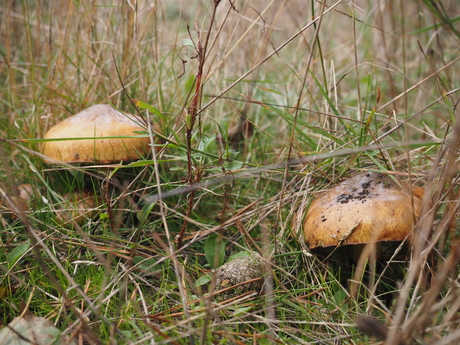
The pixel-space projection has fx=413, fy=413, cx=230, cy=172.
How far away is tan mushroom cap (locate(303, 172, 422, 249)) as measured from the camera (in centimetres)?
137

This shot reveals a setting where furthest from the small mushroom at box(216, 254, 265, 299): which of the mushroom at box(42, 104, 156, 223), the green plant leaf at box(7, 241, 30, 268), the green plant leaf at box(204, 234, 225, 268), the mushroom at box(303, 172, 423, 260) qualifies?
the green plant leaf at box(7, 241, 30, 268)

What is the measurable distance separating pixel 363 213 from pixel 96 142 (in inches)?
42.6

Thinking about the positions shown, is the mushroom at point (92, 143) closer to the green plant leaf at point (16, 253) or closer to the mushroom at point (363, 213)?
the green plant leaf at point (16, 253)

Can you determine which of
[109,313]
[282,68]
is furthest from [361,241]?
[282,68]

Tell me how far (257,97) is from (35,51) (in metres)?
1.51

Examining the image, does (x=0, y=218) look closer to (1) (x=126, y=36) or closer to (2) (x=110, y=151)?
(2) (x=110, y=151)

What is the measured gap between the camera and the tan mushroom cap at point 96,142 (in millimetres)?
1714

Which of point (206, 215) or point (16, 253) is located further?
point (206, 215)

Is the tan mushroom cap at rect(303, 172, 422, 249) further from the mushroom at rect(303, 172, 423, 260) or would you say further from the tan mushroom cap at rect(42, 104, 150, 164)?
the tan mushroom cap at rect(42, 104, 150, 164)

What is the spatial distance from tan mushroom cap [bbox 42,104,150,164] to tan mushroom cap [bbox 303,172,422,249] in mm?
787

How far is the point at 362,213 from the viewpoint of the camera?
4.61 feet

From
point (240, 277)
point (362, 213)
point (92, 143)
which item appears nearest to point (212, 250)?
point (240, 277)

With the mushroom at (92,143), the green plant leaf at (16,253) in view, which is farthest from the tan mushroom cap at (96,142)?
the green plant leaf at (16,253)

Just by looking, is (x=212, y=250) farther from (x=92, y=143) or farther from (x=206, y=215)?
(x=92, y=143)
